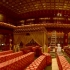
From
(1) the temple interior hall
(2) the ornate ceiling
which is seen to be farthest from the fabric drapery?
(2) the ornate ceiling

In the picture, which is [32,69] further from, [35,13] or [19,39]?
[35,13]

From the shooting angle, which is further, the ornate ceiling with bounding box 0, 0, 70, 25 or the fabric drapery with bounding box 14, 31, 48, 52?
the ornate ceiling with bounding box 0, 0, 70, 25

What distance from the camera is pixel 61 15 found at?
2405 centimetres

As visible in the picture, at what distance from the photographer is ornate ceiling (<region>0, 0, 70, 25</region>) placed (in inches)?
782

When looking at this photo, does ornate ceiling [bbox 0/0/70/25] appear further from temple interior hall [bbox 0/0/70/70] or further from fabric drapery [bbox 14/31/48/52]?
fabric drapery [bbox 14/31/48/52]

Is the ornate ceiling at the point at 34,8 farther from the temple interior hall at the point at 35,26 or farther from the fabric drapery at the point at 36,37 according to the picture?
the fabric drapery at the point at 36,37

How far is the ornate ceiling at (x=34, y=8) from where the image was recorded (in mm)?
19875

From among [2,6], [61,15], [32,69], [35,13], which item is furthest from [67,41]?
[32,69]

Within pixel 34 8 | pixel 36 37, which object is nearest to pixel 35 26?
pixel 36 37

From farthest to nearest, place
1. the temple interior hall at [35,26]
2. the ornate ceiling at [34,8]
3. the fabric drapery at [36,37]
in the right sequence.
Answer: the ornate ceiling at [34,8] < the temple interior hall at [35,26] < the fabric drapery at [36,37]

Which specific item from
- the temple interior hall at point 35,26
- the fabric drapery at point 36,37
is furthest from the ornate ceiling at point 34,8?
the fabric drapery at point 36,37

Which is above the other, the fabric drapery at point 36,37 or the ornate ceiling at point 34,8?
the ornate ceiling at point 34,8

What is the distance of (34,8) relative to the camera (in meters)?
23.0

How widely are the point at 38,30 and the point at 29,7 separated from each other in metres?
10.1
